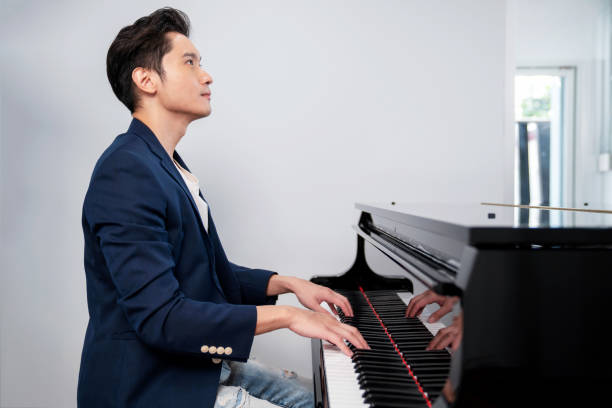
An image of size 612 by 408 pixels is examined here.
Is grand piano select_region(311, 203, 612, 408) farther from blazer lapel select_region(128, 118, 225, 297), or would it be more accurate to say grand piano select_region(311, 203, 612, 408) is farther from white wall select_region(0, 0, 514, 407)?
white wall select_region(0, 0, 514, 407)

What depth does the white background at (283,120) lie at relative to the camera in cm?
255

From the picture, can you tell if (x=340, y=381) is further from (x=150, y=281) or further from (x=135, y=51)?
(x=135, y=51)

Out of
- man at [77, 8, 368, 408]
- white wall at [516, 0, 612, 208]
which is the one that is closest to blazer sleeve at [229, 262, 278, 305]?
man at [77, 8, 368, 408]

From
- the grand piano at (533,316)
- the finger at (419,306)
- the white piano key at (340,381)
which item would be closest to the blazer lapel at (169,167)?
the white piano key at (340,381)

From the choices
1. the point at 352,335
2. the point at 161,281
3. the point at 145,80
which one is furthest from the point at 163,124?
the point at 352,335

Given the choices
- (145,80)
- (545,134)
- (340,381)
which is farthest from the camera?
(545,134)

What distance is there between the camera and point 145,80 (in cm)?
145

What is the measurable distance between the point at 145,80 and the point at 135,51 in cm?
10

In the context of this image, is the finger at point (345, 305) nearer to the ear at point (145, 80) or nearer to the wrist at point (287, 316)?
the wrist at point (287, 316)

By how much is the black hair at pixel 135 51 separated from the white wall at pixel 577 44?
123 inches

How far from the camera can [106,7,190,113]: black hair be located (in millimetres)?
1464

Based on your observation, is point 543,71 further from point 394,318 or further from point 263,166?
point 394,318

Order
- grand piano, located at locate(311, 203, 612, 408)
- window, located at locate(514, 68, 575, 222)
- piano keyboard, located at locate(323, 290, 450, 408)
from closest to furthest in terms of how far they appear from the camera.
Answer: grand piano, located at locate(311, 203, 612, 408) < piano keyboard, located at locate(323, 290, 450, 408) < window, located at locate(514, 68, 575, 222)

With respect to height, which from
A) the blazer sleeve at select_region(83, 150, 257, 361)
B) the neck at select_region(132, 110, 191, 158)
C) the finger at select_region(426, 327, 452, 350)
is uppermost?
the neck at select_region(132, 110, 191, 158)
